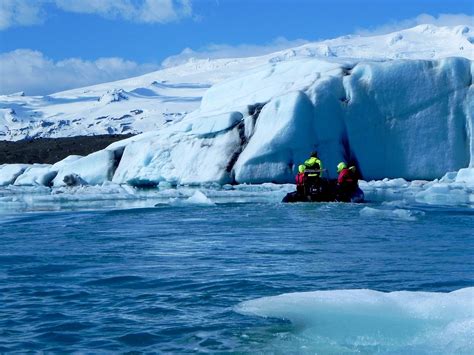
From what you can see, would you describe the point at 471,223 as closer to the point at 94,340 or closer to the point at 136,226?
the point at 136,226

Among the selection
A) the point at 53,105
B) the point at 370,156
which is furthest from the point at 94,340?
the point at 53,105

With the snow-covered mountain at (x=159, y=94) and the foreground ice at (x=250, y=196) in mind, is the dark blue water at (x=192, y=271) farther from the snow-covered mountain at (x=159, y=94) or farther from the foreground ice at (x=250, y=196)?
the snow-covered mountain at (x=159, y=94)

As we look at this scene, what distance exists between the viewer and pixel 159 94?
383ft

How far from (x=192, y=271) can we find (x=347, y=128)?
1434 cm

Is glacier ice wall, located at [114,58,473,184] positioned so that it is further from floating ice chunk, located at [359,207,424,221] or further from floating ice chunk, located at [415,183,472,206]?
floating ice chunk, located at [359,207,424,221]

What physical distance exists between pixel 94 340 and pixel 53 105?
12116 cm

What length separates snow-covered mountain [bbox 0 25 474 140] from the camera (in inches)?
3548

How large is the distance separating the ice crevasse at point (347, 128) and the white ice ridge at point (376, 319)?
14.7 meters

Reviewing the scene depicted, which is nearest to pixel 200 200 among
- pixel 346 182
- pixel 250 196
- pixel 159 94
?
pixel 250 196

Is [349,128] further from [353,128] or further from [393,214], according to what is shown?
[393,214]

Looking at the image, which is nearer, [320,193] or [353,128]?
[320,193]

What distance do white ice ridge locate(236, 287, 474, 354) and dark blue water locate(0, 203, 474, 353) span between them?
19 cm

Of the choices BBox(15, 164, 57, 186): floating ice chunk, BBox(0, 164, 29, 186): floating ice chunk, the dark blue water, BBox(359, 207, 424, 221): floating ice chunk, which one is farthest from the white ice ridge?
BBox(0, 164, 29, 186): floating ice chunk

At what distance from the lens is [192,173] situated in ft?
68.3
